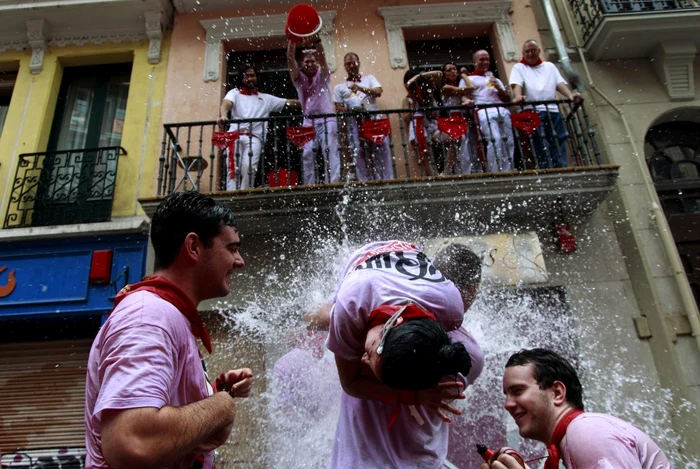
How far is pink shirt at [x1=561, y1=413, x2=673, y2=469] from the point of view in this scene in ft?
5.52

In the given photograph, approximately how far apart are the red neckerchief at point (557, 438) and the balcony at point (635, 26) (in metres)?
7.19

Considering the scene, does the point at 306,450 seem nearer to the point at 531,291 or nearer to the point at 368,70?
the point at 531,291

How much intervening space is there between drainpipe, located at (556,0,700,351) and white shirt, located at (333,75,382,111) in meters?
3.02

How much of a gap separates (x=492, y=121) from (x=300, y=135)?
2865 mm

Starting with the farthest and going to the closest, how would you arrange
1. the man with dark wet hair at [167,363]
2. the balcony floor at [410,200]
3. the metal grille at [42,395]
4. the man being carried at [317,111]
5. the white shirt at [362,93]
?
the white shirt at [362,93] < the man being carried at [317,111] < the metal grille at [42,395] < the balcony floor at [410,200] < the man with dark wet hair at [167,363]

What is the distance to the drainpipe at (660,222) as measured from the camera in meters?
6.10

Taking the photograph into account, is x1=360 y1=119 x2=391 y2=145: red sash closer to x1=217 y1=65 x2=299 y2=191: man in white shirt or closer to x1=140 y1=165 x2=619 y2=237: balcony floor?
x1=140 y1=165 x2=619 y2=237: balcony floor

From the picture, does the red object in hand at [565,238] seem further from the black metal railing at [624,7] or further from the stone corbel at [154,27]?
the stone corbel at [154,27]

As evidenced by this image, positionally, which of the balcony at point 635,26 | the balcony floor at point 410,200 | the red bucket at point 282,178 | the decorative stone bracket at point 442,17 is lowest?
the balcony floor at point 410,200

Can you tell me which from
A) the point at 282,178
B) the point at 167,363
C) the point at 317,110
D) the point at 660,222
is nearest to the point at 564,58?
the point at 660,222

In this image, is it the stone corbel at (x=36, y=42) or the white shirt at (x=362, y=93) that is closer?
the white shirt at (x=362, y=93)

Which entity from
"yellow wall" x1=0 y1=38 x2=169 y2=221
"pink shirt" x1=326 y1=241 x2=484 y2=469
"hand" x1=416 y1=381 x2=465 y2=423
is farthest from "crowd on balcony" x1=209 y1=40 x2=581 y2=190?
"hand" x1=416 y1=381 x2=465 y2=423

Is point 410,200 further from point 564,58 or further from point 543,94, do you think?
point 564,58

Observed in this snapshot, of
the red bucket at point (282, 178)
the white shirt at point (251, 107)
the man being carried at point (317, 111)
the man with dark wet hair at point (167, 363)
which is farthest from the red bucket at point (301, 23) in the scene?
the man with dark wet hair at point (167, 363)
